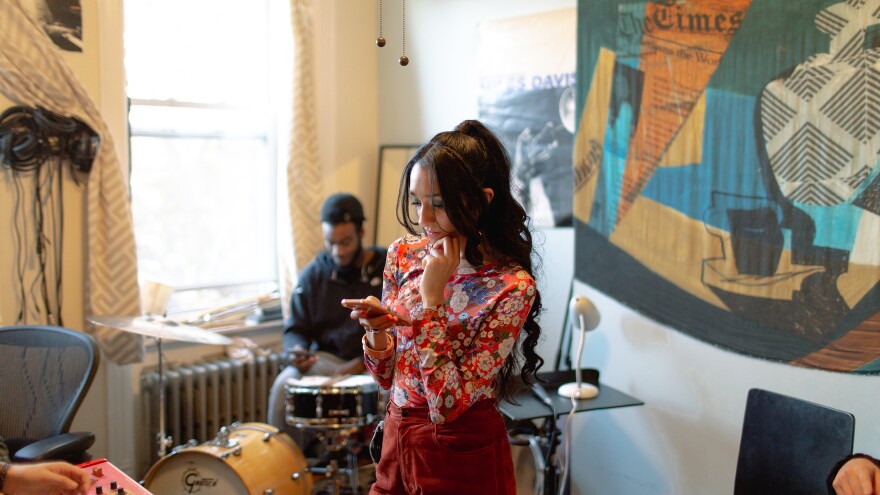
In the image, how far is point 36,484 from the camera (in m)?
1.90

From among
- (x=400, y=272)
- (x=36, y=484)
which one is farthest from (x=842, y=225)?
(x=36, y=484)

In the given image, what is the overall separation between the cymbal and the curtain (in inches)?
4.6

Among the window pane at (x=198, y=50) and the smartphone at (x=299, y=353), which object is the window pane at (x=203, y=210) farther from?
the smartphone at (x=299, y=353)

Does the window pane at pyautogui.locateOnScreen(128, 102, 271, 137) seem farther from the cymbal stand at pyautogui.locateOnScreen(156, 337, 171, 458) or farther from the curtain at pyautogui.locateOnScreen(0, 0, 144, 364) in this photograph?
the cymbal stand at pyautogui.locateOnScreen(156, 337, 171, 458)

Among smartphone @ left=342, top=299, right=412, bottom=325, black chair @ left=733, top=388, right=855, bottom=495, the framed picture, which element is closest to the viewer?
smartphone @ left=342, top=299, right=412, bottom=325

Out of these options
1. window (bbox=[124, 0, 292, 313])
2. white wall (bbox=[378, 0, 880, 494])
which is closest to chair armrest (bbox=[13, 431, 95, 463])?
window (bbox=[124, 0, 292, 313])

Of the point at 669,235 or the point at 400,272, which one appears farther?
the point at 669,235

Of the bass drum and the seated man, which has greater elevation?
the seated man

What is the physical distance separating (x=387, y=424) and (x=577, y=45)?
206 cm

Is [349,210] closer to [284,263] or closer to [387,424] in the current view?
[284,263]

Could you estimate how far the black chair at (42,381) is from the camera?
2.90 meters

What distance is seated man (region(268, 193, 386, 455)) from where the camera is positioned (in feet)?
12.3

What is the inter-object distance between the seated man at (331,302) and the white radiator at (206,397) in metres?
0.31

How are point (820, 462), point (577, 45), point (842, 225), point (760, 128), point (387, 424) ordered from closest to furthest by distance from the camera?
point (387, 424) → point (820, 462) → point (842, 225) → point (760, 128) → point (577, 45)
